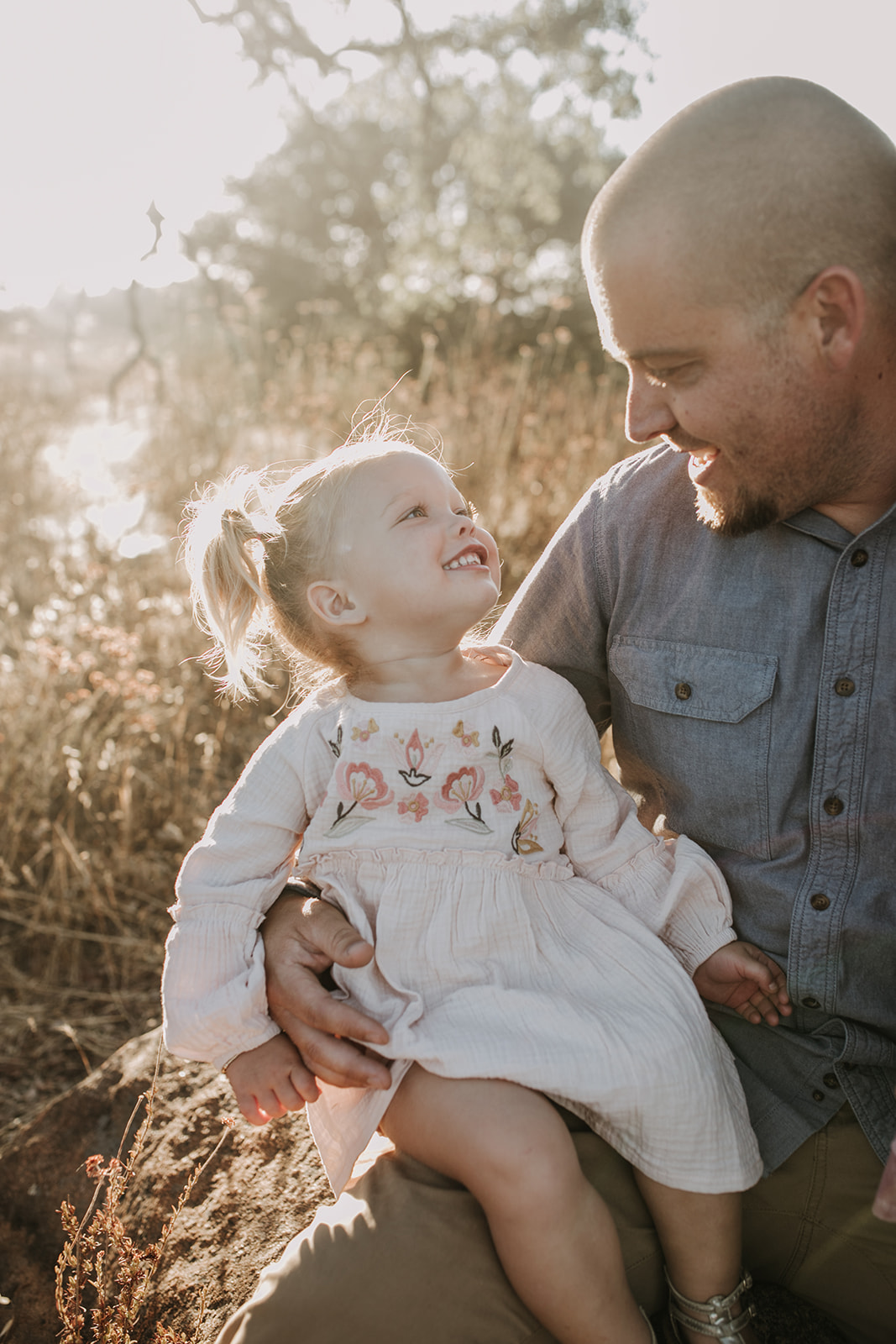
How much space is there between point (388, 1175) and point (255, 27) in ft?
44.6

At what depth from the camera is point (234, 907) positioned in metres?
1.66

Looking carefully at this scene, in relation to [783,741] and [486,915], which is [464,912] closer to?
[486,915]

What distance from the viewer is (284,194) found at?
1767 centimetres

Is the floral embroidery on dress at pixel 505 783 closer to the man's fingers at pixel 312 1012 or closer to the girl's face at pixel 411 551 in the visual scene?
the girl's face at pixel 411 551

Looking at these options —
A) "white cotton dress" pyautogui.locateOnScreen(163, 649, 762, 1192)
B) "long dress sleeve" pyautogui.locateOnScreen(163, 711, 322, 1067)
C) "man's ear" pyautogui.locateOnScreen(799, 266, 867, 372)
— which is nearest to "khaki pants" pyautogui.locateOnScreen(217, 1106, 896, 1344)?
"white cotton dress" pyautogui.locateOnScreen(163, 649, 762, 1192)

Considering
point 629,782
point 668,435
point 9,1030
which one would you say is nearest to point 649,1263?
point 629,782

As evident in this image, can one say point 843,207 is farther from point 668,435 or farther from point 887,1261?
point 887,1261

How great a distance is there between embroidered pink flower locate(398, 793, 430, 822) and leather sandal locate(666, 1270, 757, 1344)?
0.83 m

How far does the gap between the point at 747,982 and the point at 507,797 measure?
530mm

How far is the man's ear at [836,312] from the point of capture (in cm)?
149

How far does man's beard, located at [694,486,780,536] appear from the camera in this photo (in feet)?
5.36

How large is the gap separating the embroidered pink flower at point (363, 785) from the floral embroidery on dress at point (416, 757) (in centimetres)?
4

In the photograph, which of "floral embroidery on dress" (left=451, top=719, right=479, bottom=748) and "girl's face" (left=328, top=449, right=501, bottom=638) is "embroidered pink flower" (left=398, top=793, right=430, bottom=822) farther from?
"girl's face" (left=328, top=449, right=501, bottom=638)

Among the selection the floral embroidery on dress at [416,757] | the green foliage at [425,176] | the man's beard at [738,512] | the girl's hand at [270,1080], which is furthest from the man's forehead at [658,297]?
the green foliage at [425,176]
